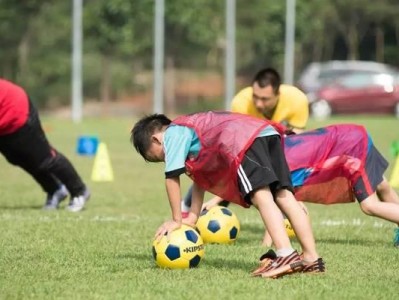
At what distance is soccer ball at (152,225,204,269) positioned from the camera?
27.0ft

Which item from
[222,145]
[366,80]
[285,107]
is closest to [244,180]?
[222,145]

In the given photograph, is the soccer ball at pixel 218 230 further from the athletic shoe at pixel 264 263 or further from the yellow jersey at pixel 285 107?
the athletic shoe at pixel 264 263

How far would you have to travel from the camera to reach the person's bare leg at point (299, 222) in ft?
26.2

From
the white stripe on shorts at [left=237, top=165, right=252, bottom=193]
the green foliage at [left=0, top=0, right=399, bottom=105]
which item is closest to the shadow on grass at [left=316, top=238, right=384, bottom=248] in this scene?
the white stripe on shorts at [left=237, top=165, right=252, bottom=193]

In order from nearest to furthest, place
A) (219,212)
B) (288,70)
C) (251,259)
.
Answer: (251,259), (219,212), (288,70)

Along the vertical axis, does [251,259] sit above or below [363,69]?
above

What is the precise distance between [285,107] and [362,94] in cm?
3171

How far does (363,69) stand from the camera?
4241 centimetres

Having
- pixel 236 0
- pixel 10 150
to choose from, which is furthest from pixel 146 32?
pixel 10 150

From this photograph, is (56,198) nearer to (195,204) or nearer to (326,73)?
(195,204)

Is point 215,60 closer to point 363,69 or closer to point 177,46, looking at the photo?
point 177,46

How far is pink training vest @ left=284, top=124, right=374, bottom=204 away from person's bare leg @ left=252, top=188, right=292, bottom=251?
5.16ft

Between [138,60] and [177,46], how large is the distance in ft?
5.01

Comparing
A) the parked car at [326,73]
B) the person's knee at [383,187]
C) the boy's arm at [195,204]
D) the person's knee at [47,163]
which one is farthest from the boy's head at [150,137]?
the parked car at [326,73]
